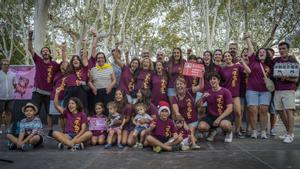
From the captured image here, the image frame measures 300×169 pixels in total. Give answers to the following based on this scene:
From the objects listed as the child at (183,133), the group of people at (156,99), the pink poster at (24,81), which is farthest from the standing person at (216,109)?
the pink poster at (24,81)

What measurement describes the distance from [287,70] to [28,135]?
4693 millimetres

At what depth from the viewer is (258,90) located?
7379mm

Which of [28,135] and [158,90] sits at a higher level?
[158,90]

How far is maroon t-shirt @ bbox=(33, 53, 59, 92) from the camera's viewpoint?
7594mm

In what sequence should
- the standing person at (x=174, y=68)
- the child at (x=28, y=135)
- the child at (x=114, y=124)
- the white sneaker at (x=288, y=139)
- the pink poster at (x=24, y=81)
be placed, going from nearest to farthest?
the child at (x=28, y=135) < the child at (x=114, y=124) < the white sneaker at (x=288, y=139) < the standing person at (x=174, y=68) < the pink poster at (x=24, y=81)

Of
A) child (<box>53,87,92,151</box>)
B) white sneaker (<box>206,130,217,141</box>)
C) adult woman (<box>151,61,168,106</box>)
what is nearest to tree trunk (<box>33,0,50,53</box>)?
child (<box>53,87,92,151</box>)

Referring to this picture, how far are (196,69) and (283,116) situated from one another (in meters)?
1.82

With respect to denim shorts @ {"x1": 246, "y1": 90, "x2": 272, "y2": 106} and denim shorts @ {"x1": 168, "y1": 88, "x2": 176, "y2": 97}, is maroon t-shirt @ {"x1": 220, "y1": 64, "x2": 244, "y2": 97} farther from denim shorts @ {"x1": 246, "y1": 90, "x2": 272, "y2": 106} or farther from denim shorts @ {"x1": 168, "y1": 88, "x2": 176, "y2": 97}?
denim shorts @ {"x1": 168, "y1": 88, "x2": 176, "y2": 97}

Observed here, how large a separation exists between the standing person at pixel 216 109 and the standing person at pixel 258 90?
0.61 m

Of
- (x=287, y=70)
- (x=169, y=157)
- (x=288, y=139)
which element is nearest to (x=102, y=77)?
(x=169, y=157)

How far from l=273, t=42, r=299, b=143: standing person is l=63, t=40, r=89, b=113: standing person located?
144 inches

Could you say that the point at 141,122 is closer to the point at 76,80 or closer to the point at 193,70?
the point at 193,70

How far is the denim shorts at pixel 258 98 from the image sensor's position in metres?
7.37

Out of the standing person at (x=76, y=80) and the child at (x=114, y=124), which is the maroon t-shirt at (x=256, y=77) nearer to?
the child at (x=114, y=124)
